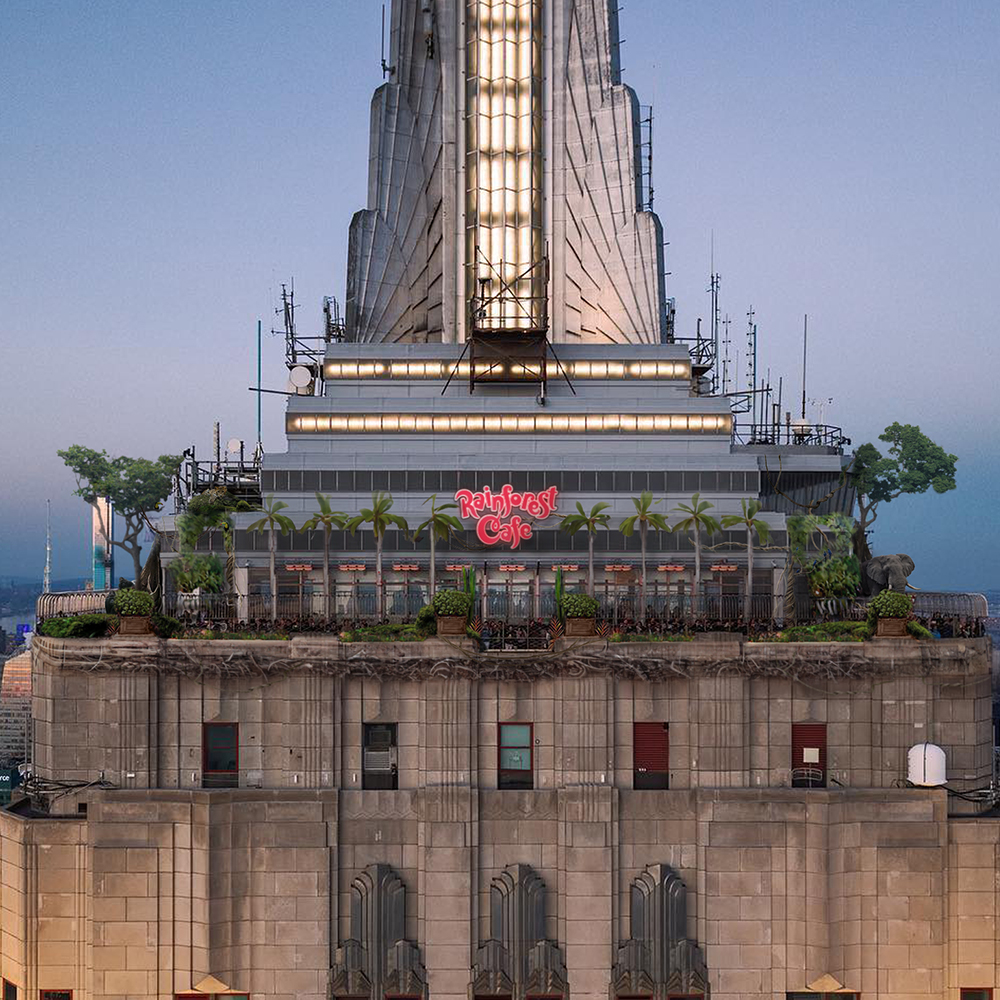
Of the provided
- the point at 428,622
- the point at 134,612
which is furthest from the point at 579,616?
the point at 134,612

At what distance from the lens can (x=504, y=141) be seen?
85.1 metres

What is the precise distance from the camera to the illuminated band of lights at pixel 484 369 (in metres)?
82.6

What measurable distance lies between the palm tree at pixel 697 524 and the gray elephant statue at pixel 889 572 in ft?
30.6

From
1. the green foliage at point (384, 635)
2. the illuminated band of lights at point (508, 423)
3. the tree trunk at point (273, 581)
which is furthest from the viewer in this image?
the illuminated band of lights at point (508, 423)

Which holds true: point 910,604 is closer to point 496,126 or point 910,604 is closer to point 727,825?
point 727,825

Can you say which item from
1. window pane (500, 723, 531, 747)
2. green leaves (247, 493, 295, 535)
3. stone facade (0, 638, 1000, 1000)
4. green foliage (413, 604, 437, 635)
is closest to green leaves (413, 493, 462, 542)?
green leaves (247, 493, 295, 535)

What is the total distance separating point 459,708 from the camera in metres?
53.2

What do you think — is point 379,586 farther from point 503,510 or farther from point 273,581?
point 503,510

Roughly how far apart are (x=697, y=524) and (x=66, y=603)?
3421 cm

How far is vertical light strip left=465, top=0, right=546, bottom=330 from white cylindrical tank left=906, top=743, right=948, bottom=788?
42.9 metres

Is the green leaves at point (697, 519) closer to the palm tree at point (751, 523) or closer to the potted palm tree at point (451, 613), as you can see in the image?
the palm tree at point (751, 523)

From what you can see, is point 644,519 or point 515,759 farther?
point 644,519

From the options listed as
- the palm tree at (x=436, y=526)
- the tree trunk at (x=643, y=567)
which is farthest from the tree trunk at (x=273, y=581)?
the tree trunk at (x=643, y=567)

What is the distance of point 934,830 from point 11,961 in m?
41.7
